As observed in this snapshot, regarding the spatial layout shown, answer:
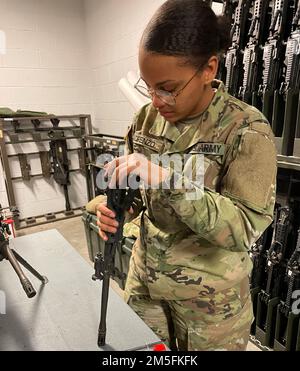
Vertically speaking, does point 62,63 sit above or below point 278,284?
above

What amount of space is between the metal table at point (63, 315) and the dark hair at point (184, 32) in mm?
762

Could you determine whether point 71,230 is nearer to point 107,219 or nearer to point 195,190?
point 107,219

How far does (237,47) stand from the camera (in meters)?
1.72

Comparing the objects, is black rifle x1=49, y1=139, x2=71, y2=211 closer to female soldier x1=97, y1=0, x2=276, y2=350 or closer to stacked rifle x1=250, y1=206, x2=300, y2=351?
stacked rifle x1=250, y1=206, x2=300, y2=351

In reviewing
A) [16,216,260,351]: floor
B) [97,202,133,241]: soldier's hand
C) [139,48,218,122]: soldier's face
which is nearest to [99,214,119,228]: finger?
[97,202,133,241]: soldier's hand

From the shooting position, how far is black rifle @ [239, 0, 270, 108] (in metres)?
1.57

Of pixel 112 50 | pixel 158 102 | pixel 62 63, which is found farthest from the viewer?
pixel 62 63

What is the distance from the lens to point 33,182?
3.77 m

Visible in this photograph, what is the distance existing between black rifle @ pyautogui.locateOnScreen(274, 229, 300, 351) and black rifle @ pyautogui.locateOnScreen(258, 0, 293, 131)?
2.30 ft

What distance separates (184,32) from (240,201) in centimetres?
40

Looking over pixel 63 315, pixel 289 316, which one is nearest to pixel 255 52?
pixel 289 316

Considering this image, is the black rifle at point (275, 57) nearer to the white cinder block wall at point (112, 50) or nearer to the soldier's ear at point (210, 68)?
the soldier's ear at point (210, 68)

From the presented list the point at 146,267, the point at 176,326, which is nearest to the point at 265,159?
the point at 146,267

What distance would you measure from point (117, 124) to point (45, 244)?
7.50 feet
